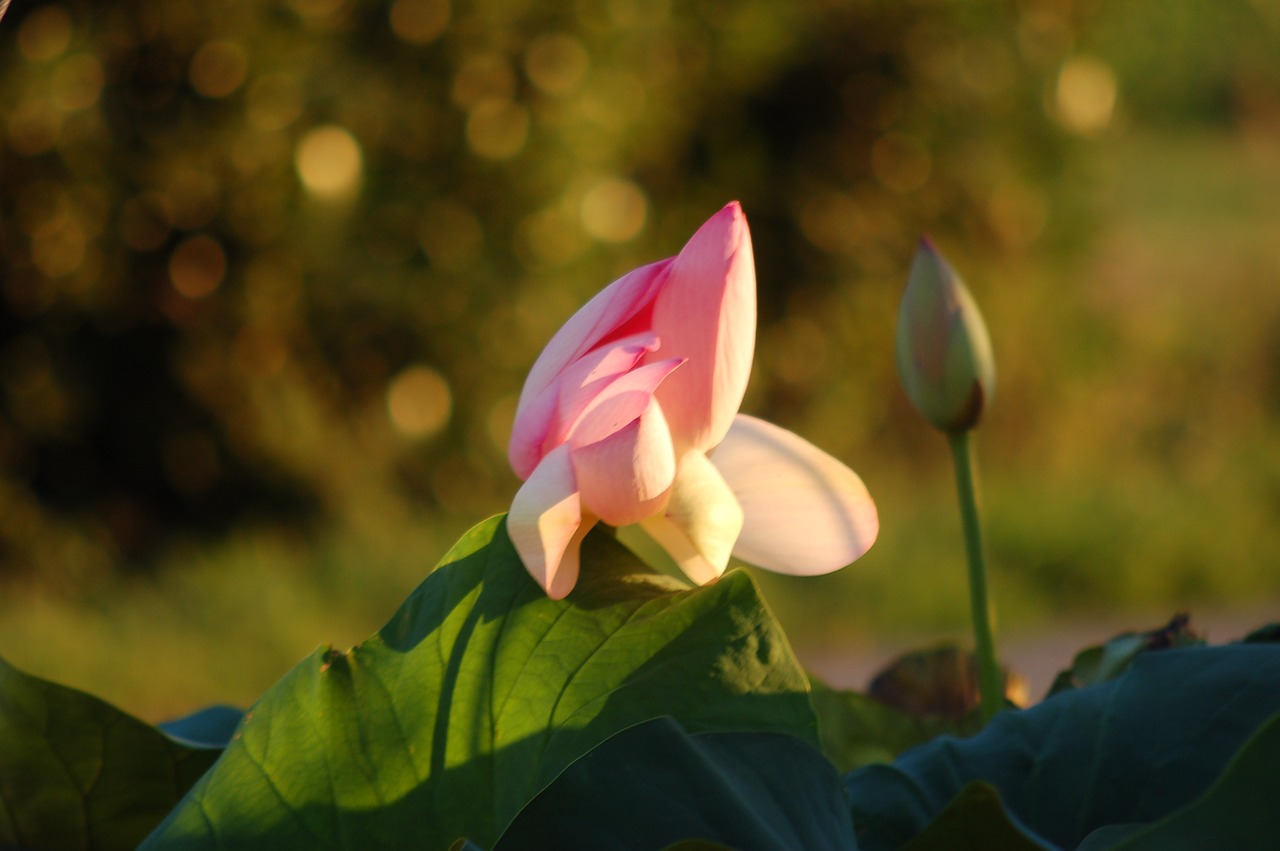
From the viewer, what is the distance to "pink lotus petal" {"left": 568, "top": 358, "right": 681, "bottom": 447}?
347mm

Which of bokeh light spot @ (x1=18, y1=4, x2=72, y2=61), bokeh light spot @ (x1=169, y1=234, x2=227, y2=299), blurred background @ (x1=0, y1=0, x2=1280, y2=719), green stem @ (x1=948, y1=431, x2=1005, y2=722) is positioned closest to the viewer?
green stem @ (x1=948, y1=431, x2=1005, y2=722)

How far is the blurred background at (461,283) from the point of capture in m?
3.18

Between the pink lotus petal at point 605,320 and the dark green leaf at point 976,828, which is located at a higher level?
the pink lotus petal at point 605,320

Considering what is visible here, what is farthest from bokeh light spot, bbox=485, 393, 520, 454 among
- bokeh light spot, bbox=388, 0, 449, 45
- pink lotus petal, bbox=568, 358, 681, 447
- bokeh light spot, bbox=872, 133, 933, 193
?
pink lotus petal, bbox=568, 358, 681, 447

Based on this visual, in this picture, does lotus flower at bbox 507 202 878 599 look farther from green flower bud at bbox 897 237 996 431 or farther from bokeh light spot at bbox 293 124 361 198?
bokeh light spot at bbox 293 124 361 198

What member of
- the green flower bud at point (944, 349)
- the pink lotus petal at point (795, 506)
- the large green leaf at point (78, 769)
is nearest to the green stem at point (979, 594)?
the green flower bud at point (944, 349)

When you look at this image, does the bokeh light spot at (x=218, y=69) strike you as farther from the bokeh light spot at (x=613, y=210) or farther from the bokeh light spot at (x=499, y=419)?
the bokeh light spot at (x=499, y=419)

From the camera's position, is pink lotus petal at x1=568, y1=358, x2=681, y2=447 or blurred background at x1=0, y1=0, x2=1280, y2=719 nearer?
pink lotus petal at x1=568, y1=358, x2=681, y2=447

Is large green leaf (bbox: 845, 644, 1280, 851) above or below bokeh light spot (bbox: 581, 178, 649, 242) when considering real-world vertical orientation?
below

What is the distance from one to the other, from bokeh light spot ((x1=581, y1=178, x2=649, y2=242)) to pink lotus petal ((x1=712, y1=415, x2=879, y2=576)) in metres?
3.05

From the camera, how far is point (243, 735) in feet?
1.28

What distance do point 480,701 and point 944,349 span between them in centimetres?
32

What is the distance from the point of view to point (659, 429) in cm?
35

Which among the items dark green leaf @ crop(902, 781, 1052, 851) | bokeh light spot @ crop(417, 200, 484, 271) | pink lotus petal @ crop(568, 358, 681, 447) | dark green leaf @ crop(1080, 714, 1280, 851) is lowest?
dark green leaf @ crop(1080, 714, 1280, 851)
